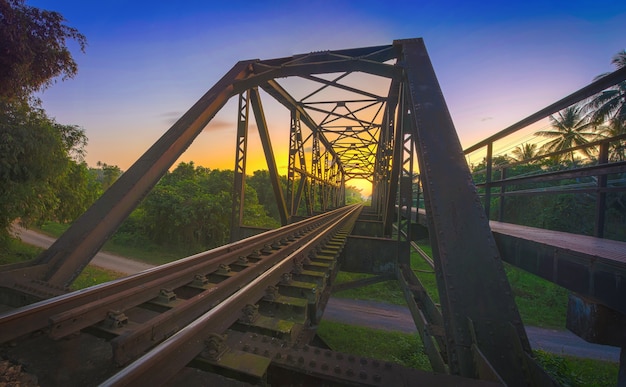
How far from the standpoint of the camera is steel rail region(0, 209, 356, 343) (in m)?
1.62

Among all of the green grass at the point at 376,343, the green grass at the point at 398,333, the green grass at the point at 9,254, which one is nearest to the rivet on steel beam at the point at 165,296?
the green grass at the point at 398,333

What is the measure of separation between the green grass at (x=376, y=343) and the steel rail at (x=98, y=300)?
749 centimetres

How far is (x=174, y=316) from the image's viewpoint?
1855mm

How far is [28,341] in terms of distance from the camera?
1603 mm

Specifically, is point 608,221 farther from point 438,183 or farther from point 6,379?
point 6,379

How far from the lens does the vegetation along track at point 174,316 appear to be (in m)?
1.42

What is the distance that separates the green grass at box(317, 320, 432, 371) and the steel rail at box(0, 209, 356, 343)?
24.6ft

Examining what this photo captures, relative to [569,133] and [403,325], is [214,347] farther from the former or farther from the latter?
[569,133]

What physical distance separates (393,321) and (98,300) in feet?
39.0

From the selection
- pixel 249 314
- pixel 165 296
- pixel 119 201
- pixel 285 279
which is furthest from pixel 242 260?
pixel 119 201

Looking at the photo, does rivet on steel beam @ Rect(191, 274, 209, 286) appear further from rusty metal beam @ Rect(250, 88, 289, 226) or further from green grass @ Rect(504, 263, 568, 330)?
green grass @ Rect(504, 263, 568, 330)

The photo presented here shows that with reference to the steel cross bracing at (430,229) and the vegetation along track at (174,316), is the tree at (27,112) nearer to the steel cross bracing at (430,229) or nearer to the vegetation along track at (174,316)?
the steel cross bracing at (430,229)

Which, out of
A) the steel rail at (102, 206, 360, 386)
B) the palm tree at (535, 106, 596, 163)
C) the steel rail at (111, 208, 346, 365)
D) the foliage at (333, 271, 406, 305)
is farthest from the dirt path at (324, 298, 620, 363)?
the palm tree at (535, 106, 596, 163)

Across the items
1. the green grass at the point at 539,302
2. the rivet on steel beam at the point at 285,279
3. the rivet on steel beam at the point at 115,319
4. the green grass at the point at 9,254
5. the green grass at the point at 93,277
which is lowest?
the green grass at the point at 539,302
